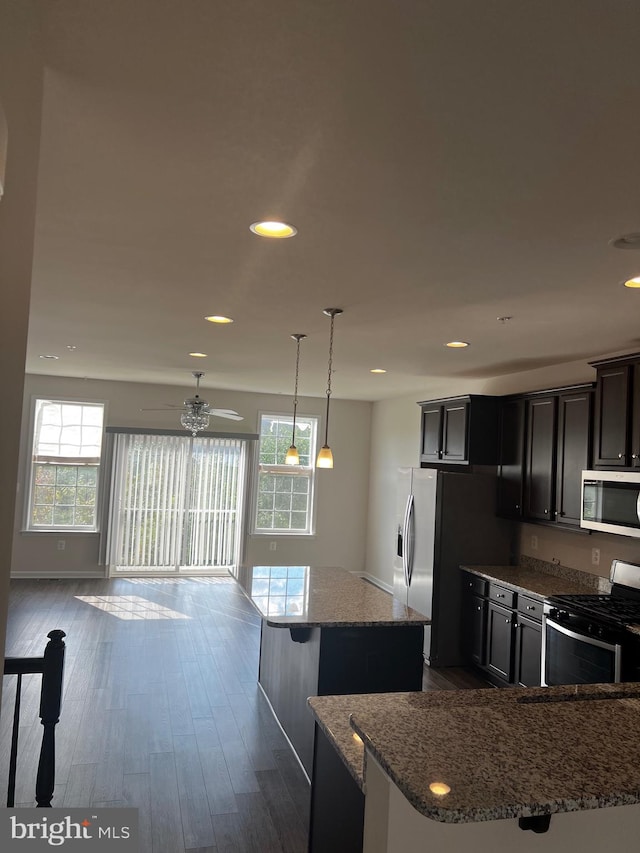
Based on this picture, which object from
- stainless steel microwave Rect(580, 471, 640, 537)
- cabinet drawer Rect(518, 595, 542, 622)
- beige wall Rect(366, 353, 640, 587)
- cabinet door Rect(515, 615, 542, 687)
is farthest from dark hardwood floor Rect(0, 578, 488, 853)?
stainless steel microwave Rect(580, 471, 640, 537)

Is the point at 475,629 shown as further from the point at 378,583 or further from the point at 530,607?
the point at 378,583

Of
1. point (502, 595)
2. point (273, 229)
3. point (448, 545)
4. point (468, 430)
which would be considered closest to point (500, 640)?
point (502, 595)

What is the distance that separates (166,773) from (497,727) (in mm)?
2578

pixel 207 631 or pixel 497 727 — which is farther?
pixel 207 631

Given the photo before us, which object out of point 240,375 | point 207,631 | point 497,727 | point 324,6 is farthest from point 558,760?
point 240,375

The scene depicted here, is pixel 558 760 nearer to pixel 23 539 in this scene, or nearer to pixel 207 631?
pixel 207 631

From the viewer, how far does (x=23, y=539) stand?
7867 mm

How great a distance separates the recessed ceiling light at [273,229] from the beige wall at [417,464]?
10.7 ft

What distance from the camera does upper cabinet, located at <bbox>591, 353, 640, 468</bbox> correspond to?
3.83 m

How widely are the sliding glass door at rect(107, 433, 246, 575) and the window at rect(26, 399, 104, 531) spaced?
0.34 metres

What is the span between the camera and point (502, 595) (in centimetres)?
479

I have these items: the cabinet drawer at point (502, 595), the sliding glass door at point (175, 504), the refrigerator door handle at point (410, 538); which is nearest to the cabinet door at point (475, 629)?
the cabinet drawer at point (502, 595)

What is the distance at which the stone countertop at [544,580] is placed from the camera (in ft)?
14.6

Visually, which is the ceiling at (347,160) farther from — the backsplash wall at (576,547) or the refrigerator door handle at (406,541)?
the refrigerator door handle at (406,541)
